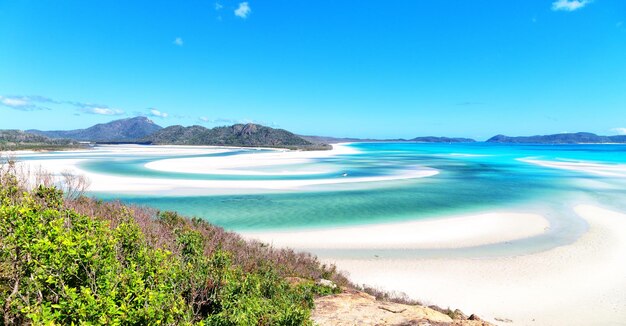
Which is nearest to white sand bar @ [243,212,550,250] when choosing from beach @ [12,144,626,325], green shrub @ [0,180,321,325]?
beach @ [12,144,626,325]

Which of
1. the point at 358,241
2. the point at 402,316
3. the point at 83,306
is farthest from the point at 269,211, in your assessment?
the point at 83,306

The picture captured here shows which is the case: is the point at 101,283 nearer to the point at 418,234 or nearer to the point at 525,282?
the point at 525,282

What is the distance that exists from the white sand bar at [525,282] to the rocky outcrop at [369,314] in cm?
477

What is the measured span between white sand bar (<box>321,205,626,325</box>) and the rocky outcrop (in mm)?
Result: 4771

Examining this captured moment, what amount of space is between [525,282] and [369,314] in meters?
10.1

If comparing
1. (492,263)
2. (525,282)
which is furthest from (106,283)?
(492,263)

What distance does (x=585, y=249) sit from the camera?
18484 millimetres

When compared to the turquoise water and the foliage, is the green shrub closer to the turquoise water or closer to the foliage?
the foliage

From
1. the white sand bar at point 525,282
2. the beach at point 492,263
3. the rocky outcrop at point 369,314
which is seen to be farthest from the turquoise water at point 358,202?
the rocky outcrop at point 369,314

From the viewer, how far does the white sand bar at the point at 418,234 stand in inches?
763

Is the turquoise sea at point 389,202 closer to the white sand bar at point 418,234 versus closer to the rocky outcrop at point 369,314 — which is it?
the white sand bar at point 418,234

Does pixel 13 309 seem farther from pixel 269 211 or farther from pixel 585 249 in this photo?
pixel 585 249

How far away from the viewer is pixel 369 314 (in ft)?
27.2

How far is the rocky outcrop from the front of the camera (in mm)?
7820
